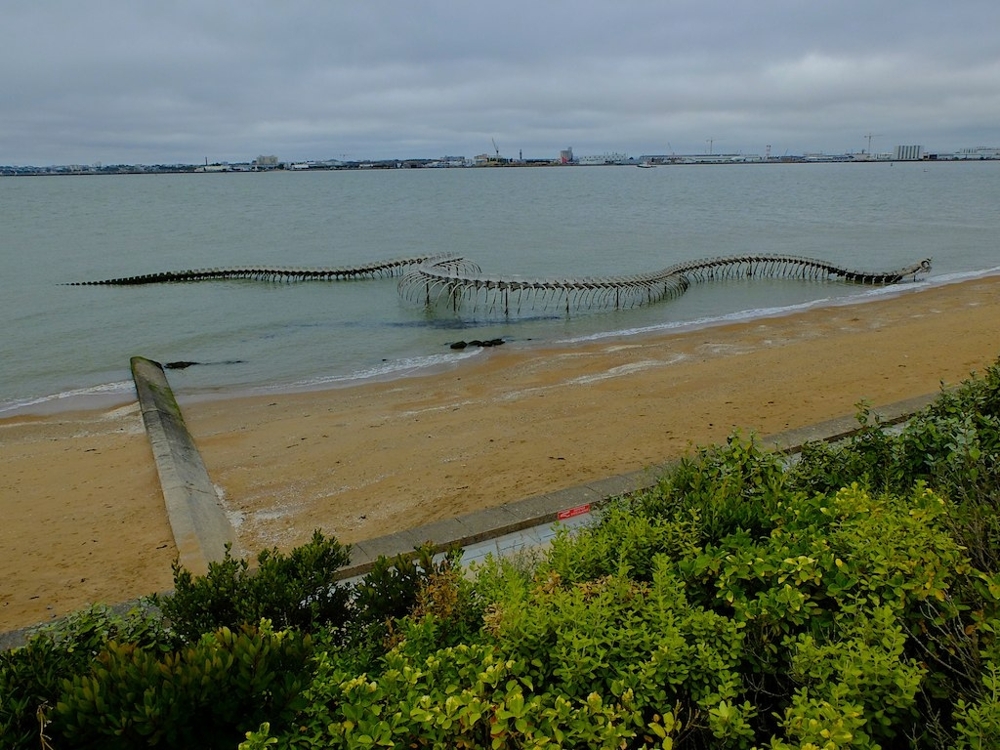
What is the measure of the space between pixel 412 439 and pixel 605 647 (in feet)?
30.7

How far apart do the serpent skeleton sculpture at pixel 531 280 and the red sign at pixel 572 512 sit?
20.6m

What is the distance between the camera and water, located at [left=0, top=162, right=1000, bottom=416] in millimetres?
21188

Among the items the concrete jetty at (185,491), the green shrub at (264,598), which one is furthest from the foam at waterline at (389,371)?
the green shrub at (264,598)

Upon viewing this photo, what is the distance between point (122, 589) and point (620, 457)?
654cm

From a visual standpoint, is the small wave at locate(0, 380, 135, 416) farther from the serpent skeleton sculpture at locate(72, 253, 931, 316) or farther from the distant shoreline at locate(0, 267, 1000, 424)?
the serpent skeleton sculpture at locate(72, 253, 931, 316)

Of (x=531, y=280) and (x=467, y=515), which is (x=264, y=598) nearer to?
(x=467, y=515)

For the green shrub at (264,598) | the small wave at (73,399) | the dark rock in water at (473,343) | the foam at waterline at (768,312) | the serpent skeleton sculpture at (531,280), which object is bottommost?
the small wave at (73,399)

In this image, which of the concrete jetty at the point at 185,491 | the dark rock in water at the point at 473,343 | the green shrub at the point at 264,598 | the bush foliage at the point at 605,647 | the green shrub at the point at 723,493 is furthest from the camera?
the dark rock in water at the point at 473,343

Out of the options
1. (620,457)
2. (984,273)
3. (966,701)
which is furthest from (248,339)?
(984,273)

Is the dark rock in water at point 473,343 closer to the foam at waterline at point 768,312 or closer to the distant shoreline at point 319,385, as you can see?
the distant shoreline at point 319,385

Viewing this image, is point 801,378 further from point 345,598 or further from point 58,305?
point 58,305

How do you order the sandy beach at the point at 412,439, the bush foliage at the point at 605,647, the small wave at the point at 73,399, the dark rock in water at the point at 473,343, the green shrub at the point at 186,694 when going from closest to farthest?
the green shrub at the point at 186,694 → the bush foliage at the point at 605,647 → the sandy beach at the point at 412,439 → the small wave at the point at 73,399 → the dark rock in water at the point at 473,343

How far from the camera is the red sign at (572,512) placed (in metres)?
5.86

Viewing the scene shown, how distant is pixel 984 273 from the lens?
33844mm
